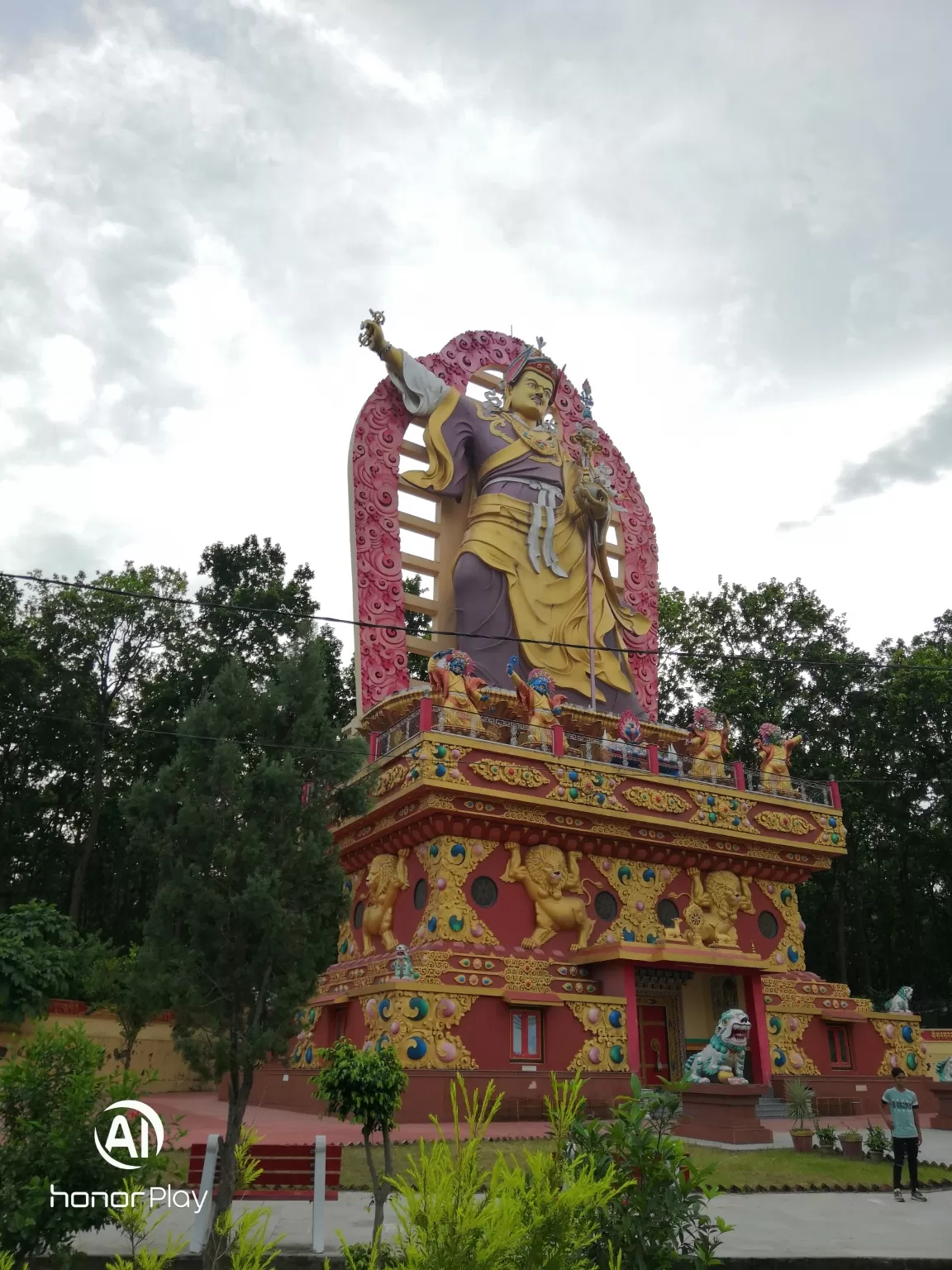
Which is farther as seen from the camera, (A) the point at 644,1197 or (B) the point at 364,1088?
(B) the point at 364,1088

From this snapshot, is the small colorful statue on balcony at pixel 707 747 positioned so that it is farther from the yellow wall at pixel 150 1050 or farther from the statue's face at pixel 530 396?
the yellow wall at pixel 150 1050

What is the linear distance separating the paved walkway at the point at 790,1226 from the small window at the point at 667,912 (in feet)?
33.3

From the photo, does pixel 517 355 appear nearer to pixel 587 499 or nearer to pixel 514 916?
pixel 587 499

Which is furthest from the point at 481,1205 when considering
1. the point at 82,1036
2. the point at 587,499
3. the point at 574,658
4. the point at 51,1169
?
the point at 587,499

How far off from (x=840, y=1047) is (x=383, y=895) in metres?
10.3

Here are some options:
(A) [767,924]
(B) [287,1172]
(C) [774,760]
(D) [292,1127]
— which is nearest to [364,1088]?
(B) [287,1172]

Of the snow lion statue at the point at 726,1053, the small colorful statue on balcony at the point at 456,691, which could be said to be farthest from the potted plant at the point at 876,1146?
the small colorful statue on balcony at the point at 456,691

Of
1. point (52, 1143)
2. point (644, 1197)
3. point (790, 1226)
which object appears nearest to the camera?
point (644, 1197)

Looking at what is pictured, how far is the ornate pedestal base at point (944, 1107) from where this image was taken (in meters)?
16.9

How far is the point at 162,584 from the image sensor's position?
31.3 m

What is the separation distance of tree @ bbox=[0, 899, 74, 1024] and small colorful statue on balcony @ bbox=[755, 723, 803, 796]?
15.0 m

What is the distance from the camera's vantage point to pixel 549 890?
732 inches

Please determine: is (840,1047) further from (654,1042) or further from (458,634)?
(458,634)

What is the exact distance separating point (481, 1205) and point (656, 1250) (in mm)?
1320
